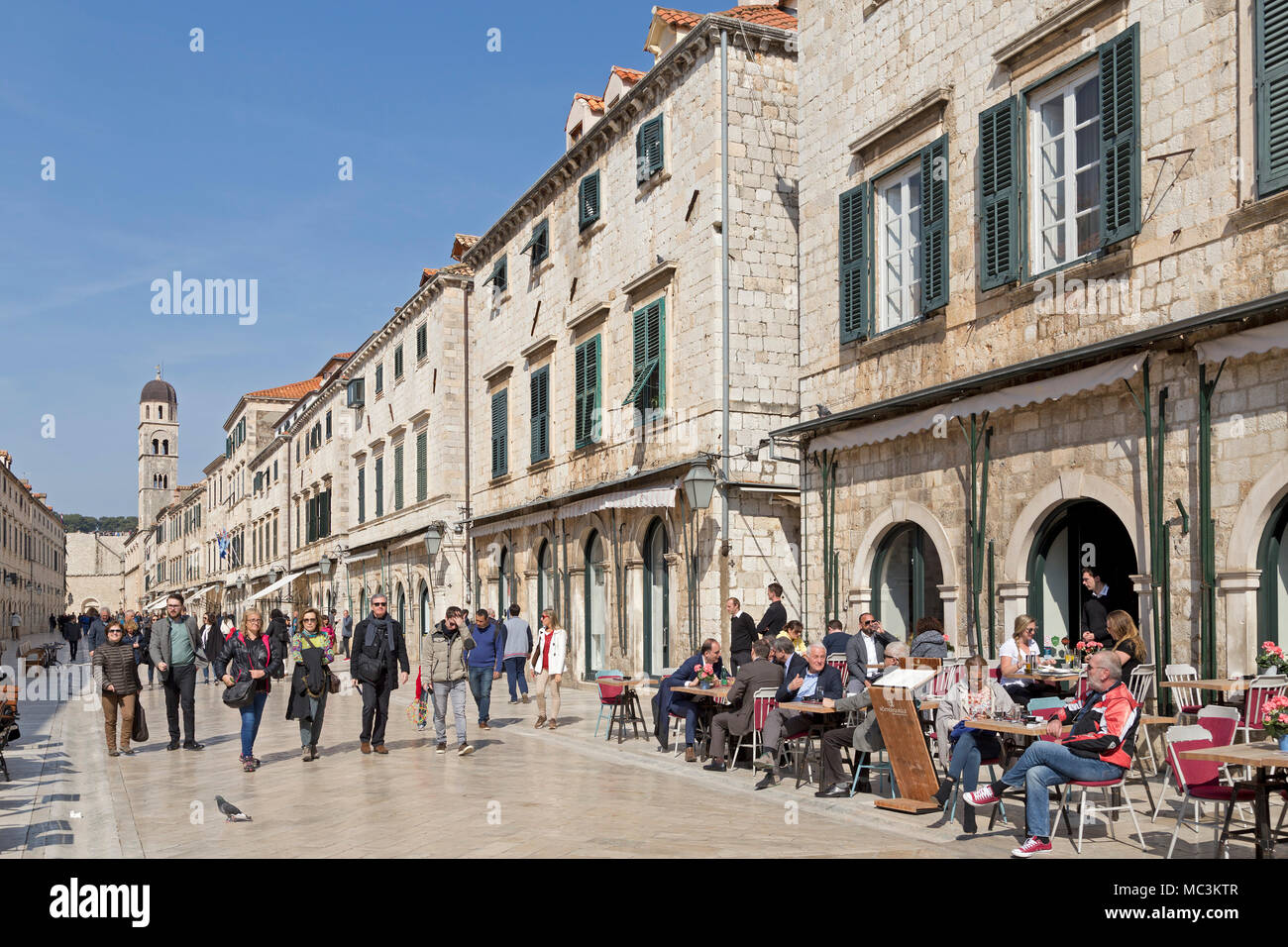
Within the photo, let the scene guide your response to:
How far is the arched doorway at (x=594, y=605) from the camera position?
23906mm

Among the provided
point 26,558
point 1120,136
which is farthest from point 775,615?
point 26,558

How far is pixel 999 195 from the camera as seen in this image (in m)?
13.0

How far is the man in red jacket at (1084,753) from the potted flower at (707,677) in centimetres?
516

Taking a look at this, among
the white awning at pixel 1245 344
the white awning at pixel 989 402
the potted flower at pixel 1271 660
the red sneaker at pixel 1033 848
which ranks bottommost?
the red sneaker at pixel 1033 848

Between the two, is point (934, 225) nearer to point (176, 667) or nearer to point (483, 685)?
point (483, 685)

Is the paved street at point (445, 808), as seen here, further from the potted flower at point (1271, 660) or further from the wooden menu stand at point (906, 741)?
the potted flower at point (1271, 660)

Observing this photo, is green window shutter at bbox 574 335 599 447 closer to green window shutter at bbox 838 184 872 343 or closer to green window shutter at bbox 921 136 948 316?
green window shutter at bbox 838 184 872 343

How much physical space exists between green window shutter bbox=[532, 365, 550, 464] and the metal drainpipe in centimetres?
733

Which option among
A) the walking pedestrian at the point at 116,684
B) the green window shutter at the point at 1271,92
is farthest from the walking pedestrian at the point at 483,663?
the green window shutter at the point at 1271,92

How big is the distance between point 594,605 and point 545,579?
2.62 metres

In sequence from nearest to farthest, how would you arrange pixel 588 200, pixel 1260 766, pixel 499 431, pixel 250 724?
pixel 1260 766
pixel 250 724
pixel 588 200
pixel 499 431

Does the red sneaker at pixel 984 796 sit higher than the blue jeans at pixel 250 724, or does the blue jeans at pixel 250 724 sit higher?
the red sneaker at pixel 984 796

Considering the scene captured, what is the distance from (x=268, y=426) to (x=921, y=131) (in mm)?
55309

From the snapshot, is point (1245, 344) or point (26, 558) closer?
point (1245, 344)
